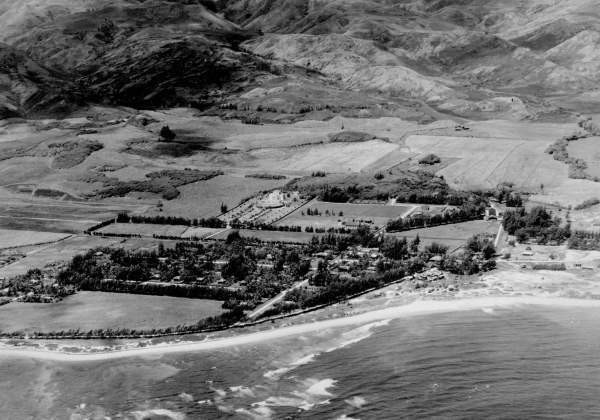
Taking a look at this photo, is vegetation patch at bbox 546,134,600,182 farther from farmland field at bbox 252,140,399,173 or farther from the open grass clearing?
farmland field at bbox 252,140,399,173

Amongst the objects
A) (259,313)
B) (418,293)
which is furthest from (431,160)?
(259,313)

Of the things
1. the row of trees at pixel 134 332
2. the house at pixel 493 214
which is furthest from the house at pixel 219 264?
the house at pixel 493 214

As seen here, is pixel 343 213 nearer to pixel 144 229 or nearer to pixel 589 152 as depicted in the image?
pixel 144 229

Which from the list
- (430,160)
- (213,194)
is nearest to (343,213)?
(213,194)

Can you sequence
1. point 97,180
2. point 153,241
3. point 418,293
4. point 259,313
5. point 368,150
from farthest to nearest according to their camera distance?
1. point 368,150
2. point 97,180
3. point 153,241
4. point 418,293
5. point 259,313

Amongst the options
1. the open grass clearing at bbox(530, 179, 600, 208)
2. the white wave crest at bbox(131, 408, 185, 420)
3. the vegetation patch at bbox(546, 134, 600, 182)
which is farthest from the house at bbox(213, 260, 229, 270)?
the vegetation patch at bbox(546, 134, 600, 182)

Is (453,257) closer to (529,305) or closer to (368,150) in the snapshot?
(529,305)
